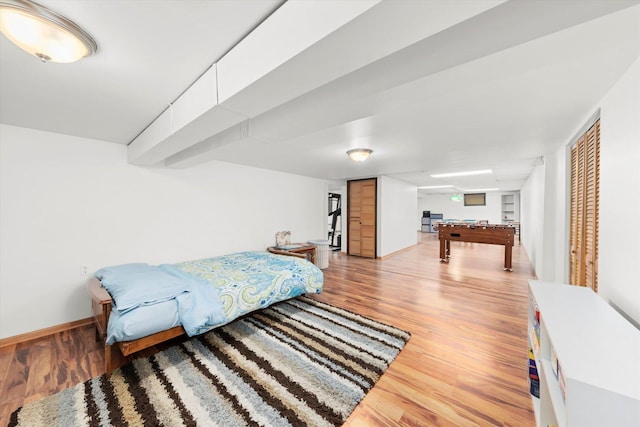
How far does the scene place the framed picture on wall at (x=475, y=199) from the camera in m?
10.4

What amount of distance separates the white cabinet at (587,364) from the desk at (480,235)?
13.3ft

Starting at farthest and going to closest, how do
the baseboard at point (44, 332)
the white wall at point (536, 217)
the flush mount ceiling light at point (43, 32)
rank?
the white wall at point (536, 217), the baseboard at point (44, 332), the flush mount ceiling light at point (43, 32)

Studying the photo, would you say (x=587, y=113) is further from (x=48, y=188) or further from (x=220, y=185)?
(x=48, y=188)

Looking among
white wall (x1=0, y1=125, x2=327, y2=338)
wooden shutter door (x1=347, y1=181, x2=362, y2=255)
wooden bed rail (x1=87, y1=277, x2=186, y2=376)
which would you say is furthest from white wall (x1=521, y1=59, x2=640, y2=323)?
wooden shutter door (x1=347, y1=181, x2=362, y2=255)

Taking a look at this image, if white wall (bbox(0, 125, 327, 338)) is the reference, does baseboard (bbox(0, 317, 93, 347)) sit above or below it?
below

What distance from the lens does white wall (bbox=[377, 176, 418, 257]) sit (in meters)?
5.77

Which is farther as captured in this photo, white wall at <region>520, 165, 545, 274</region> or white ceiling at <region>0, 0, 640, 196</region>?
white wall at <region>520, 165, 545, 274</region>

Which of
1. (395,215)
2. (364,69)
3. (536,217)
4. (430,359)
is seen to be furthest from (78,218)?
(536,217)

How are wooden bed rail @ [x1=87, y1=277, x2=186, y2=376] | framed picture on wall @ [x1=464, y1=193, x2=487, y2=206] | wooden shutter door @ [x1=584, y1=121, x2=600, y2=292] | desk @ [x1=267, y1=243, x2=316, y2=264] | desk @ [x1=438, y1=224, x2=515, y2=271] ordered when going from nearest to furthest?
1. wooden bed rail @ [x1=87, y1=277, x2=186, y2=376]
2. wooden shutter door @ [x1=584, y1=121, x2=600, y2=292]
3. desk @ [x1=267, y1=243, x2=316, y2=264]
4. desk @ [x1=438, y1=224, x2=515, y2=271]
5. framed picture on wall @ [x1=464, y1=193, x2=487, y2=206]

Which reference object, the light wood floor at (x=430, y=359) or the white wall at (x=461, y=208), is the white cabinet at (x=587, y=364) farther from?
the white wall at (x=461, y=208)

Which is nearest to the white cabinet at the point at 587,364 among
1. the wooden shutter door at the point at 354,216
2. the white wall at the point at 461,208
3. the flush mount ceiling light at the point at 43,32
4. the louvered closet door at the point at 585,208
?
the louvered closet door at the point at 585,208

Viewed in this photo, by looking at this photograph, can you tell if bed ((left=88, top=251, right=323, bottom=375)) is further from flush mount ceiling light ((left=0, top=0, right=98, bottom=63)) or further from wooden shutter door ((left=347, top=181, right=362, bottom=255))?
wooden shutter door ((left=347, top=181, right=362, bottom=255))

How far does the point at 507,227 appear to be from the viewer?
4715 millimetres

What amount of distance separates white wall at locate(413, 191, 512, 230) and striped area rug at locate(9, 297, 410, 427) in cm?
937
